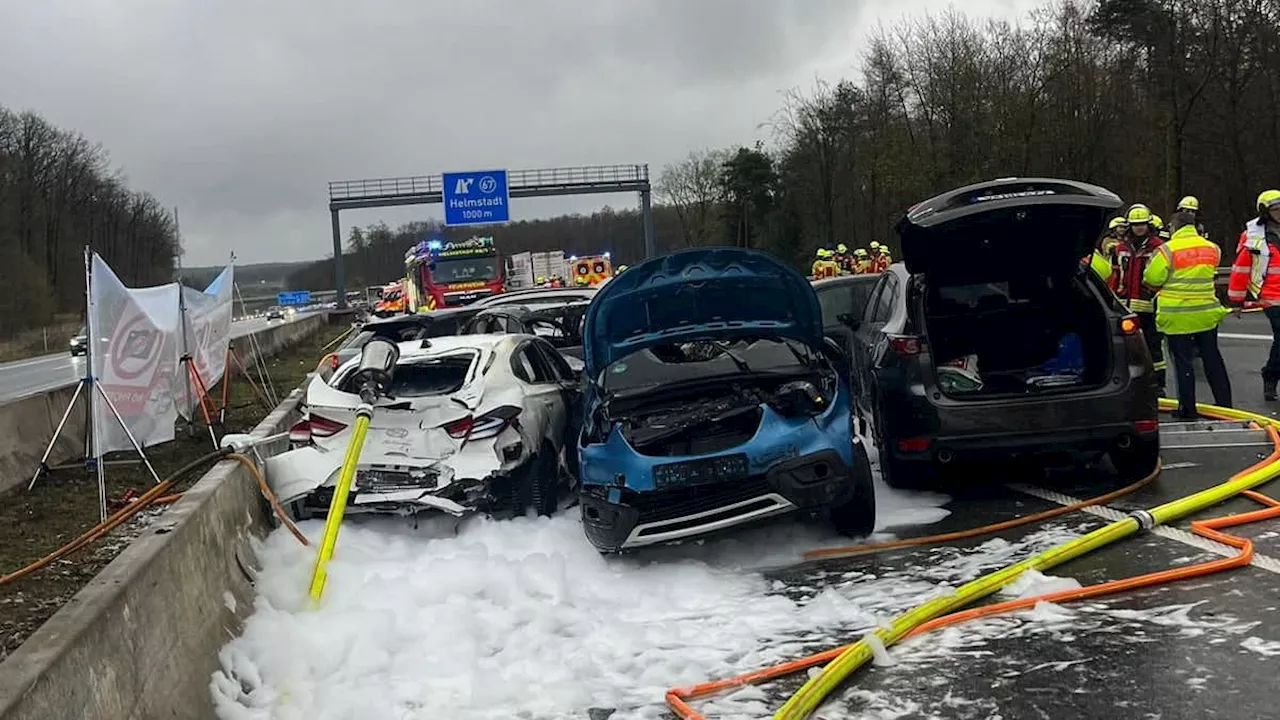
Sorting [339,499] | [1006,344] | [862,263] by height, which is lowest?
[339,499]

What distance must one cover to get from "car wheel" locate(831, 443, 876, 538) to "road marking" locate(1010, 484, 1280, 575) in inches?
54.7

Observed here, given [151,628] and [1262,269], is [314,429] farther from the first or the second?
[1262,269]

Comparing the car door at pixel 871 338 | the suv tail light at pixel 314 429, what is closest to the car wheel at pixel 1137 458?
the car door at pixel 871 338

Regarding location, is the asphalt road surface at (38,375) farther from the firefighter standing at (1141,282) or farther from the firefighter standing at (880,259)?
the firefighter standing at (1141,282)

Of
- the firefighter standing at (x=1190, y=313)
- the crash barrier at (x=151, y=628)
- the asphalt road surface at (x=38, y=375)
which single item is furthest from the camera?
the asphalt road surface at (x=38, y=375)

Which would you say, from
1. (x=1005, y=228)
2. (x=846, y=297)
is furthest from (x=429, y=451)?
(x=846, y=297)

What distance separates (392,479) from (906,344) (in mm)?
3609

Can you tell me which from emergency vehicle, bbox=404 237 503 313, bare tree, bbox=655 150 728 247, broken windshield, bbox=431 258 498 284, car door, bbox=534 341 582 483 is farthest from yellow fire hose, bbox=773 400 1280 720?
bare tree, bbox=655 150 728 247

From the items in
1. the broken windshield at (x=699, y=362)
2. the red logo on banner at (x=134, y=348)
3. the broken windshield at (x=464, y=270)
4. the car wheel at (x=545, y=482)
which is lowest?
the car wheel at (x=545, y=482)

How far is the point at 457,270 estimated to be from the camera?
104ft

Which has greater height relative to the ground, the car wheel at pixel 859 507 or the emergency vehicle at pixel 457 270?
the emergency vehicle at pixel 457 270

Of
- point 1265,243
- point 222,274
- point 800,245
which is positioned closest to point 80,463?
point 222,274

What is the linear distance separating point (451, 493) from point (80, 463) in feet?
19.3

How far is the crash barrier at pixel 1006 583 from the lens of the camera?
414cm
